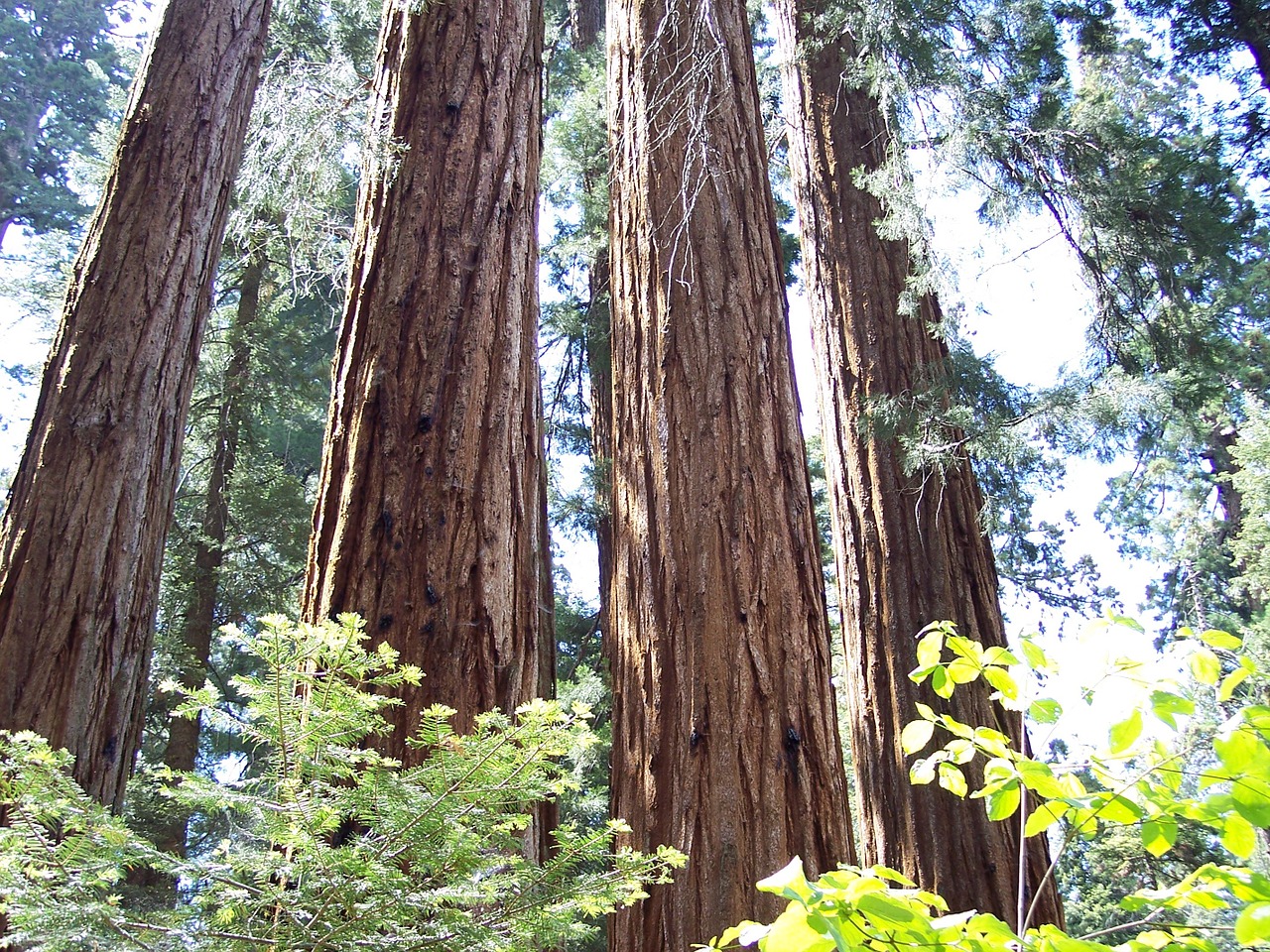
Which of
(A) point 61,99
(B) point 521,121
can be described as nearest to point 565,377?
(B) point 521,121

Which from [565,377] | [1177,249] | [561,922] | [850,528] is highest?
[565,377]

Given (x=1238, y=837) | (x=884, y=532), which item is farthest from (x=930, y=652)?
(x=884, y=532)

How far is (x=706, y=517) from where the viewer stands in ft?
10.3

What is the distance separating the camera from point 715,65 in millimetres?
4082

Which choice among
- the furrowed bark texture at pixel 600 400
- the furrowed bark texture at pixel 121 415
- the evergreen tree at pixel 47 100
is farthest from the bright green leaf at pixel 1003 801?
the evergreen tree at pixel 47 100

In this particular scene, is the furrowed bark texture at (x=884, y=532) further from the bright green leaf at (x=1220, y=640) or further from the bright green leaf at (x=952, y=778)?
the bright green leaf at (x=1220, y=640)

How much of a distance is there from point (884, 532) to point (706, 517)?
165 centimetres

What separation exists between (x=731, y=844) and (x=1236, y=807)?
160cm

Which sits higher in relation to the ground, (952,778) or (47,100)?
(47,100)

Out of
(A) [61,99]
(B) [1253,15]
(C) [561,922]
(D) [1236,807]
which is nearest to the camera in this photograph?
(D) [1236,807]

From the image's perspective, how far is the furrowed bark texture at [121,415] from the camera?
3.79 m

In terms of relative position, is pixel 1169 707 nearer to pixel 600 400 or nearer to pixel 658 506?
pixel 658 506

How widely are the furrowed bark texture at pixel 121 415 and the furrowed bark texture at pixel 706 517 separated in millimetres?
2280

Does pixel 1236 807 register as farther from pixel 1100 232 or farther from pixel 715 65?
pixel 1100 232
